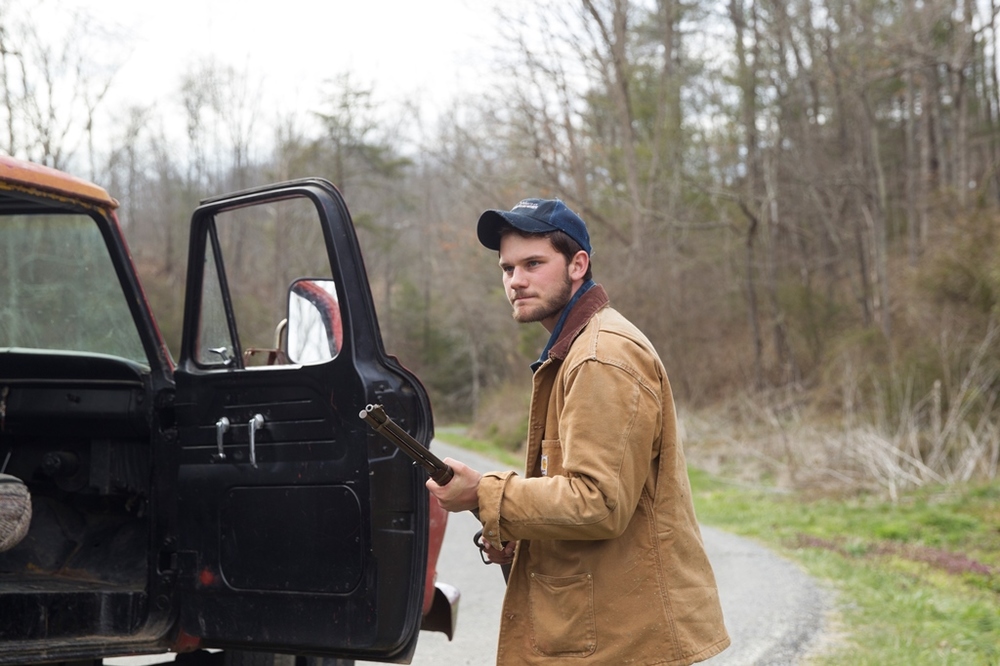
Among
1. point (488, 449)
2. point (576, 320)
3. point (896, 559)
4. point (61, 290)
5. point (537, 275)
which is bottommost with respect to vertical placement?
point (488, 449)

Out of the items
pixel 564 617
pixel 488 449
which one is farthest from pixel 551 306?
pixel 488 449

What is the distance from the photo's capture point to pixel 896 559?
9.52 m

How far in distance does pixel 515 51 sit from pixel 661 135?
466cm

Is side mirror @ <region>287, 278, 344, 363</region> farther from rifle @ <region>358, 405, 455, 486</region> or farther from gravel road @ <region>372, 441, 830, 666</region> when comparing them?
gravel road @ <region>372, 441, 830, 666</region>

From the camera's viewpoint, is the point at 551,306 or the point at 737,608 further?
the point at 737,608

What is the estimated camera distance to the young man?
251cm

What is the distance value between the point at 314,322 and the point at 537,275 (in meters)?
1.33

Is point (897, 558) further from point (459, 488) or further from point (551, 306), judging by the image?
point (459, 488)

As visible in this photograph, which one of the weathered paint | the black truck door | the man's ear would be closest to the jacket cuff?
the man's ear

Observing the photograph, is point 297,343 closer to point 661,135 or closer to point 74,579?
point 74,579

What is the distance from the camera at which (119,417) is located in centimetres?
421

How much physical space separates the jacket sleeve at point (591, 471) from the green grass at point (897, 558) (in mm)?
4000

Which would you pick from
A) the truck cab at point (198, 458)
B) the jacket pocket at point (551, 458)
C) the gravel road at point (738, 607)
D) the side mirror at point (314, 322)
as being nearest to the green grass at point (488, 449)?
the gravel road at point (738, 607)

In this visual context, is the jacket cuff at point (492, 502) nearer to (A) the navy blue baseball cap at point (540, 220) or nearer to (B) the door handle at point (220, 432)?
(A) the navy blue baseball cap at point (540, 220)
